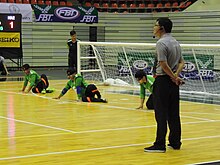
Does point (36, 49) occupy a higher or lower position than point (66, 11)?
lower

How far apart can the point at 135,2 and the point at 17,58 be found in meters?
9.13

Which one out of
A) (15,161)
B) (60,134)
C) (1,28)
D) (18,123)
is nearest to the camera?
(15,161)

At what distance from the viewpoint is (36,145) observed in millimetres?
8156

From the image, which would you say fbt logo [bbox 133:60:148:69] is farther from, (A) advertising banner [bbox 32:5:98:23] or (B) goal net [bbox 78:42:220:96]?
(A) advertising banner [bbox 32:5:98:23]

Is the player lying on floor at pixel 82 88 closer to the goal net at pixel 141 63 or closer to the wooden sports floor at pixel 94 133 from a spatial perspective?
the wooden sports floor at pixel 94 133

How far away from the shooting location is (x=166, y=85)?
7.74 metres

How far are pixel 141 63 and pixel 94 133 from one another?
11.0 metres

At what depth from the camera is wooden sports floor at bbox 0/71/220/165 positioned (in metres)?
7.25

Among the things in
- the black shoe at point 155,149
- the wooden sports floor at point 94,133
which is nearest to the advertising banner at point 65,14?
the wooden sports floor at point 94,133

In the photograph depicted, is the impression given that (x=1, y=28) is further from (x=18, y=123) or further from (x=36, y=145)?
(x=36, y=145)

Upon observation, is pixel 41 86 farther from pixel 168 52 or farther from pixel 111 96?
pixel 168 52

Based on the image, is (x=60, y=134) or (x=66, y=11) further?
(x=66, y=11)

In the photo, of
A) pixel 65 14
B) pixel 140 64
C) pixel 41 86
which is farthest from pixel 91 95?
pixel 65 14

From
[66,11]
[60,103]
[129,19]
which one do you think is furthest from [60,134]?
[129,19]
